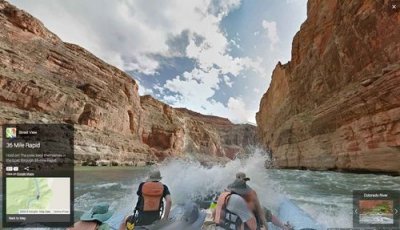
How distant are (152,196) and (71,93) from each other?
43308 millimetres

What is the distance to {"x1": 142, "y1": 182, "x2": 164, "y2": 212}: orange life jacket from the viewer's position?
4.16 m

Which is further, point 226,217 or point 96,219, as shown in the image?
point 226,217

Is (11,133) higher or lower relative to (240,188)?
higher

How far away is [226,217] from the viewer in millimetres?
3494

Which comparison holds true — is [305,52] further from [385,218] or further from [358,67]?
[385,218]

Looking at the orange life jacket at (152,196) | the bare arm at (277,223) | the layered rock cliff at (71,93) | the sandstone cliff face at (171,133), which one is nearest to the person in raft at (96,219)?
the orange life jacket at (152,196)

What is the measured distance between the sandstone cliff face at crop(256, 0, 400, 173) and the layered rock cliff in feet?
91.6

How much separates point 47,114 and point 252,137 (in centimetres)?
12627

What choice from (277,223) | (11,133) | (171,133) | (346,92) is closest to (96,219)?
(11,133)

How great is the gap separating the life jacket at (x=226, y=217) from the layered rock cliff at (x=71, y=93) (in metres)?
30.1

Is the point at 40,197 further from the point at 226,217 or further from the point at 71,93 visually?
the point at 71,93

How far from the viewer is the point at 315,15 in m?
37.3

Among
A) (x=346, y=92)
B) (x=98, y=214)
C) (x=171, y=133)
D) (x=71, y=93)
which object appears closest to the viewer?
(x=98, y=214)

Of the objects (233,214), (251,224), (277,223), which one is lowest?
(277,223)
